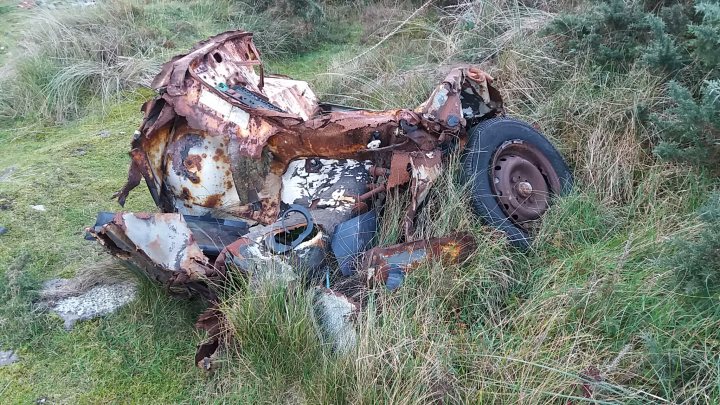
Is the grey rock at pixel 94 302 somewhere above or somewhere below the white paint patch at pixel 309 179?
below

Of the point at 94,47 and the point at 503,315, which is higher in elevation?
the point at 94,47

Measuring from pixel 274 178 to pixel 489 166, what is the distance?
3.83 ft

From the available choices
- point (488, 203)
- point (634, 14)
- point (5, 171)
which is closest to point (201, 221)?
point (488, 203)

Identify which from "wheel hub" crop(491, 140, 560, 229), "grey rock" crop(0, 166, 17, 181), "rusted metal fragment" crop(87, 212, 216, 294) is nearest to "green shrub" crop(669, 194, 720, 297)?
"wheel hub" crop(491, 140, 560, 229)

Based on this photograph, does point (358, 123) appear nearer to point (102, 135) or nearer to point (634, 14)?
point (634, 14)

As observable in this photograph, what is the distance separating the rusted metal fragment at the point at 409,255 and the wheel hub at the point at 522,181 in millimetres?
445

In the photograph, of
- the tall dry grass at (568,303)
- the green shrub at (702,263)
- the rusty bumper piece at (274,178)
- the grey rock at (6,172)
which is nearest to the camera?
the tall dry grass at (568,303)

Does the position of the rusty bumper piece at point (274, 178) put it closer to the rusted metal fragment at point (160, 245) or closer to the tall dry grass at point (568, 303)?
the rusted metal fragment at point (160, 245)

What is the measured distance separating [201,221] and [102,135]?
2844 millimetres

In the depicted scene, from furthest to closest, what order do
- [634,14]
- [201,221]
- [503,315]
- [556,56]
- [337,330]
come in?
[556,56], [634,14], [201,221], [503,315], [337,330]

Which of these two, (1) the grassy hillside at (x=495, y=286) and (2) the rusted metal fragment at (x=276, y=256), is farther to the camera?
(2) the rusted metal fragment at (x=276, y=256)

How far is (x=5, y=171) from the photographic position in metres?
5.17

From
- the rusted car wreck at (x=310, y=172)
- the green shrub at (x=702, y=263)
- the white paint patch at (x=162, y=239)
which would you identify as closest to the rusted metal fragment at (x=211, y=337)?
the rusted car wreck at (x=310, y=172)

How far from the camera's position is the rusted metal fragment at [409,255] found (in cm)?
285
